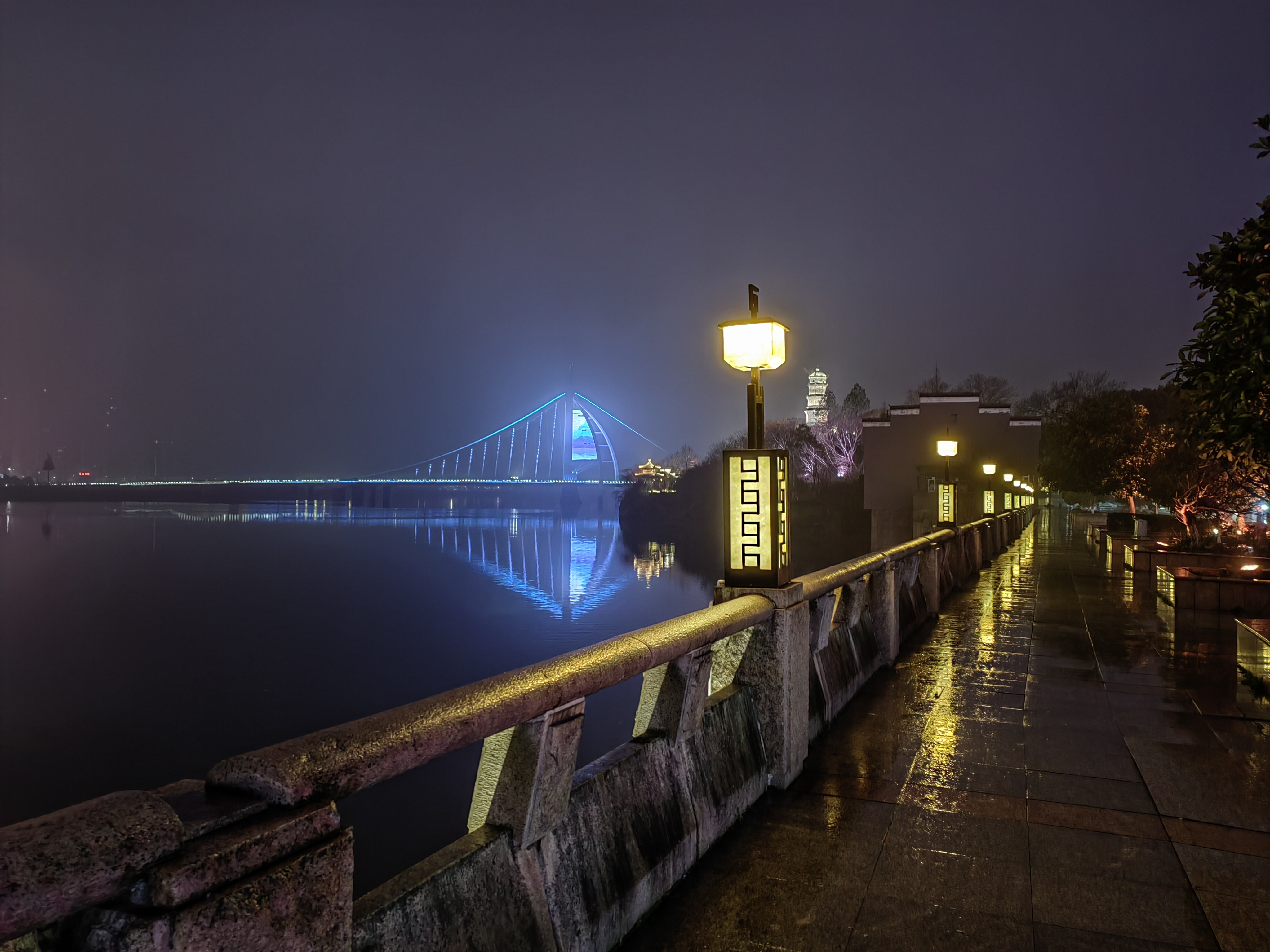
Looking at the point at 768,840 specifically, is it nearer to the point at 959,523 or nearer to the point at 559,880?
the point at 559,880

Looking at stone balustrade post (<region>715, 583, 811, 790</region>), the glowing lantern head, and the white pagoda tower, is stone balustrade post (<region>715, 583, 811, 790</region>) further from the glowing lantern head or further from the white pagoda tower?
the white pagoda tower

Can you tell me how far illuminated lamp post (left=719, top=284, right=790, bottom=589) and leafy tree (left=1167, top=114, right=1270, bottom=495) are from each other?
7.73ft

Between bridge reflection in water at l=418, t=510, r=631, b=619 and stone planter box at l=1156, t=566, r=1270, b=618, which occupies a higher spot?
stone planter box at l=1156, t=566, r=1270, b=618

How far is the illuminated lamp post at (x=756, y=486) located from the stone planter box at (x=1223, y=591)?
9.24 meters

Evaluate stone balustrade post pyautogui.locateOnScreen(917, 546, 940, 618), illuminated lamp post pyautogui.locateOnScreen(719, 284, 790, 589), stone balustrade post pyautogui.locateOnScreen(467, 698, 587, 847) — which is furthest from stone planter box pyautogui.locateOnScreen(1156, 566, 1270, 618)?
stone balustrade post pyautogui.locateOnScreen(467, 698, 587, 847)

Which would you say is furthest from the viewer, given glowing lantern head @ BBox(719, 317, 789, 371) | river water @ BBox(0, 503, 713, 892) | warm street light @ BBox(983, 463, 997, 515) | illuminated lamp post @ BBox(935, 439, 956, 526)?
warm street light @ BBox(983, 463, 997, 515)

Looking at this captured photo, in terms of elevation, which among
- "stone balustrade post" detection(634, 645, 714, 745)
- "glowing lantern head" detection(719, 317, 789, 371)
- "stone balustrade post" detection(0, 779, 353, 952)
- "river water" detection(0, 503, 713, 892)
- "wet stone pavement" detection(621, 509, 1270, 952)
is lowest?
"river water" detection(0, 503, 713, 892)

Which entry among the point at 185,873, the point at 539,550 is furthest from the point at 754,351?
the point at 539,550

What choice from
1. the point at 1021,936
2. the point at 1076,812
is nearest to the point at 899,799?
the point at 1076,812

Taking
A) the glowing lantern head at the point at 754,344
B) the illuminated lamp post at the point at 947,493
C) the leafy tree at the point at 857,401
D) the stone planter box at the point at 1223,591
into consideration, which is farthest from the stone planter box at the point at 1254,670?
the leafy tree at the point at 857,401

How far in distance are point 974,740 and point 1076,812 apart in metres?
1.34

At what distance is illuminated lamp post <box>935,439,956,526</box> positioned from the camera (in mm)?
18203

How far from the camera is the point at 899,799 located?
4.60 meters

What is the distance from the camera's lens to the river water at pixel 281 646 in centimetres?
1977
